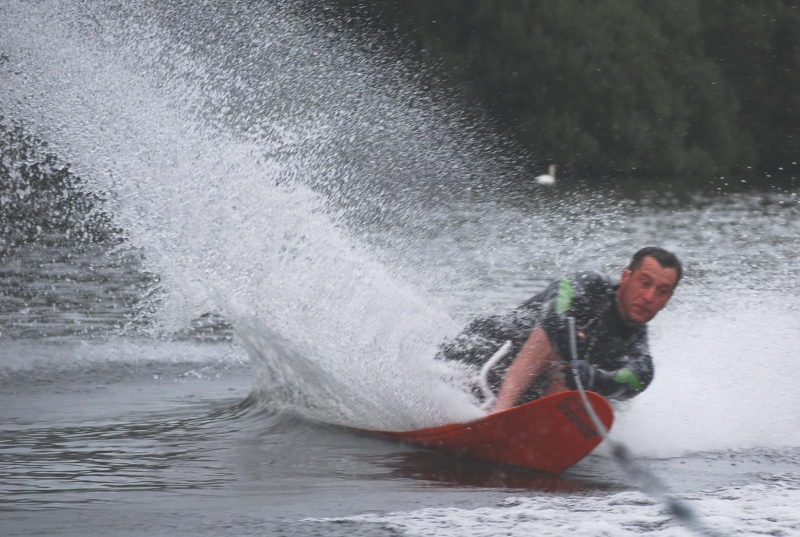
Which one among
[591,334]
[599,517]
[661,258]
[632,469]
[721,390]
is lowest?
[599,517]

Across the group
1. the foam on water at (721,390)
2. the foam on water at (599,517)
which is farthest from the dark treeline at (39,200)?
the foam on water at (599,517)

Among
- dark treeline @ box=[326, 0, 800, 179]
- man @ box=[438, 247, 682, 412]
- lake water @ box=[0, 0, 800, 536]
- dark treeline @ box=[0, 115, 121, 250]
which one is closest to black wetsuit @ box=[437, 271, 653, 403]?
man @ box=[438, 247, 682, 412]

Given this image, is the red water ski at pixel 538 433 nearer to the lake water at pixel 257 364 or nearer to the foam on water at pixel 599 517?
the lake water at pixel 257 364

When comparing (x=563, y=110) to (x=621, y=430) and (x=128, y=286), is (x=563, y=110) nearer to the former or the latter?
(x=128, y=286)

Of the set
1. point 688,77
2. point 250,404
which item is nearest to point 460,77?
point 688,77

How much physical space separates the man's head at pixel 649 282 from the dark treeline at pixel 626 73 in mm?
26772

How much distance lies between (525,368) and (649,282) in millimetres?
719

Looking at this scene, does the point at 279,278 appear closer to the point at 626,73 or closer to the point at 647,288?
the point at 647,288

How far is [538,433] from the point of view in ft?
15.5

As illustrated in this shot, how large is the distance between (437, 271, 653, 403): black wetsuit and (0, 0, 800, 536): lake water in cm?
37

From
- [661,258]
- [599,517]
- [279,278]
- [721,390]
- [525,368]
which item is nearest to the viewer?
[599,517]

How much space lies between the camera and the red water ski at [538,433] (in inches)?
182

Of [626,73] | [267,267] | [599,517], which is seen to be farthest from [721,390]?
[626,73]

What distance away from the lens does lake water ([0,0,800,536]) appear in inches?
160
